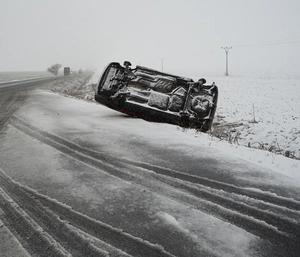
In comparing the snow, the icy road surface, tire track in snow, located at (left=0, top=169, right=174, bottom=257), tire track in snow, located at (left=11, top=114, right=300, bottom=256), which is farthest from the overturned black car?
tire track in snow, located at (left=0, top=169, right=174, bottom=257)

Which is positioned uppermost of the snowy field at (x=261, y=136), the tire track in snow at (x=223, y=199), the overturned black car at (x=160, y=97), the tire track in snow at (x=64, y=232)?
the overturned black car at (x=160, y=97)

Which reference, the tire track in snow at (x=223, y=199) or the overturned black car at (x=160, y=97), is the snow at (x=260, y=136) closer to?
the overturned black car at (x=160, y=97)

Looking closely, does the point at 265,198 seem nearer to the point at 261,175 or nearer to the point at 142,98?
the point at 261,175

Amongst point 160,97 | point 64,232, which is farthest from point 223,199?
point 160,97

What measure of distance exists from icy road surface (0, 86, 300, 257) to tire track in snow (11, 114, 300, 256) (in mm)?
10

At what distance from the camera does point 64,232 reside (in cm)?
190

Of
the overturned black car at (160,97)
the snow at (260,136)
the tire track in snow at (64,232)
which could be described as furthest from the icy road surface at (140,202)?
the overturned black car at (160,97)

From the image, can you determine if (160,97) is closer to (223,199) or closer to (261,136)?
(261,136)

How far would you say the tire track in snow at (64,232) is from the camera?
170 cm

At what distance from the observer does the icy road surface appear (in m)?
1.77

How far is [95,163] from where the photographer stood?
340 cm

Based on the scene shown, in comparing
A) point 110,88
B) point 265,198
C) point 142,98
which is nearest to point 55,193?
point 265,198

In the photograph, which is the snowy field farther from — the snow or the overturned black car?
the overturned black car

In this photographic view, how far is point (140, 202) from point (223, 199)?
0.93 meters
